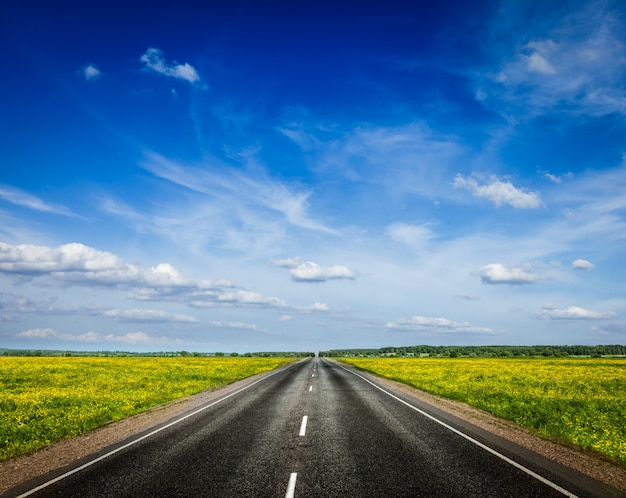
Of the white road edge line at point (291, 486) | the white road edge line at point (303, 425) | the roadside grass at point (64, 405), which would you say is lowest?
the roadside grass at point (64, 405)

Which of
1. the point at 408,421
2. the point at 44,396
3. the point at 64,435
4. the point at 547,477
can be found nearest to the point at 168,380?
the point at 44,396

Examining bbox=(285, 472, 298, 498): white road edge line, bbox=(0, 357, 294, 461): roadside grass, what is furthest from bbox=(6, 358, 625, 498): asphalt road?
bbox=(0, 357, 294, 461): roadside grass

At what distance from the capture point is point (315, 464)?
26.7 feet

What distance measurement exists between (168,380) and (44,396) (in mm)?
11456

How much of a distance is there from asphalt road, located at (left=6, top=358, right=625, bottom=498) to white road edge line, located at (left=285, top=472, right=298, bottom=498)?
18 mm

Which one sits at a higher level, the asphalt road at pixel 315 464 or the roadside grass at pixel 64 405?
the asphalt road at pixel 315 464

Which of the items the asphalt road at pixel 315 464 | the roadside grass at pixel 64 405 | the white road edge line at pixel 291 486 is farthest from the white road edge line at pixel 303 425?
the roadside grass at pixel 64 405

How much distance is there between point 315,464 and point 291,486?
1428mm

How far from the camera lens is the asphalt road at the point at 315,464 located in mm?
6836

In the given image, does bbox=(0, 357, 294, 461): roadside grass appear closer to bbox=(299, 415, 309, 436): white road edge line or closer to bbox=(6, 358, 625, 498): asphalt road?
bbox=(6, 358, 625, 498): asphalt road

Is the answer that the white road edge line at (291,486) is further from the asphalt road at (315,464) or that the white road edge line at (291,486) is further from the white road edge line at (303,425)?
the white road edge line at (303,425)

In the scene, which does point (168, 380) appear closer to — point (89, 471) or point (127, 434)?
point (127, 434)

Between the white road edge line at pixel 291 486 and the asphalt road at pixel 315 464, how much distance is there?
2cm

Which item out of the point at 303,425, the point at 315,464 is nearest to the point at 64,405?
the point at 303,425
